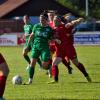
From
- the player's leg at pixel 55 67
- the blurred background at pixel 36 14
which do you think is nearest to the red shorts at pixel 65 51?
the player's leg at pixel 55 67

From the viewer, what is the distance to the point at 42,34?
15469mm

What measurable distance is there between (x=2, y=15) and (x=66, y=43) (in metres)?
50.5

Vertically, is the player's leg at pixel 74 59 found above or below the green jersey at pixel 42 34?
below

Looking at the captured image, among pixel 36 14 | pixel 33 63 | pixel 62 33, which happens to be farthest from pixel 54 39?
pixel 36 14

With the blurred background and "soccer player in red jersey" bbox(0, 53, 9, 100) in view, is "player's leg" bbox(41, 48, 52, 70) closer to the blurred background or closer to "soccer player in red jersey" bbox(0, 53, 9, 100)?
"soccer player in red jersey" bbox(0, 53, 9, 100)

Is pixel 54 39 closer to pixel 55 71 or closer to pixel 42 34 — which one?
pixel 42 34

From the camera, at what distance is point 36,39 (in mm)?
15570

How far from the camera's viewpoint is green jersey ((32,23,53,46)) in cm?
1535

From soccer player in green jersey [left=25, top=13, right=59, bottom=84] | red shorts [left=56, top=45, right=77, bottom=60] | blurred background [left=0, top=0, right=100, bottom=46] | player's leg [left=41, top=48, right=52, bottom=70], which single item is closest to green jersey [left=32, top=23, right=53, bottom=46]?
soccer player in green jersey [left=25, top=13, right=59, bottom=84]

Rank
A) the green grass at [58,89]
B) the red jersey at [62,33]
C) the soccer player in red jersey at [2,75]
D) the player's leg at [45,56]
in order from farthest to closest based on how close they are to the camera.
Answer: the red jersey at [62,33], the player's leg at [45,56], the green grass at [58,89], the soccer player in red jersey at [2,75]

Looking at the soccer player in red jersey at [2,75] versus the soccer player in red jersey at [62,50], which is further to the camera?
the soccer player in red jersey at [62,50]

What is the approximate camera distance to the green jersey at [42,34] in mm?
15352

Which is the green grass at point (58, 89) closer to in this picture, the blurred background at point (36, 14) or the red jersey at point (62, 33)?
the red jersey at point (62, 33)

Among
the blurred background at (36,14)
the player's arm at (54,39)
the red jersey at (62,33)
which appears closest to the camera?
the player's arm at (54,39)
